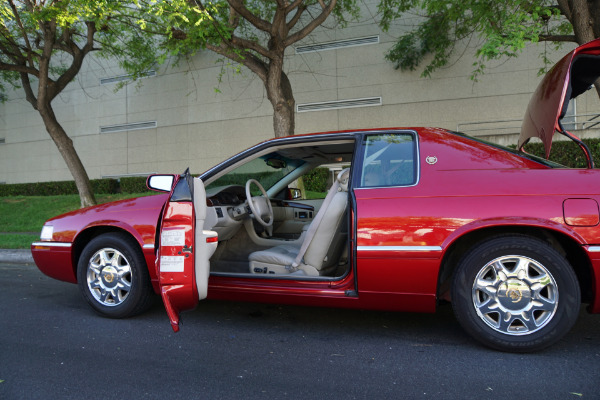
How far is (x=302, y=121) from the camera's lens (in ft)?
48.6

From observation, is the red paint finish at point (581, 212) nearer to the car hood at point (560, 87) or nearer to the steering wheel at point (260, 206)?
the car hood at point (560, 87)

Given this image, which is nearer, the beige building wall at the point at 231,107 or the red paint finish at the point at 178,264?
the red paint finish at the point at 178,264

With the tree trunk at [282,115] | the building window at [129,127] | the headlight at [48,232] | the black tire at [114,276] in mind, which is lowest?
Answer: the black tire at [114,276]

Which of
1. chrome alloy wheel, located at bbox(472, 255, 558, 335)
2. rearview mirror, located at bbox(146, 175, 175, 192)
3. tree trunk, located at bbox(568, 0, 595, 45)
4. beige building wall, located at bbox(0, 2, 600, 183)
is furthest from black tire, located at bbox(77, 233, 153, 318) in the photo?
beige building wall, located at bbox(0, 2, 600, 183)

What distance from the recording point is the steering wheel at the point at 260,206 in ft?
13.3

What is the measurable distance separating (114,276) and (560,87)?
3.78 meters

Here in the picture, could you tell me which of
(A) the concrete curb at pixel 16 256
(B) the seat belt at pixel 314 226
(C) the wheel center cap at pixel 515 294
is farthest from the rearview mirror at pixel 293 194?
(A) the concrete curb at pixel 16 256

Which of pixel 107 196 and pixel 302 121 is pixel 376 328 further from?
pixel 107 196

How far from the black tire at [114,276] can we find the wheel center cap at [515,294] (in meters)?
2.80

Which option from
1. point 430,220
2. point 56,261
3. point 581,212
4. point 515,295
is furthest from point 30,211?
point 581,212

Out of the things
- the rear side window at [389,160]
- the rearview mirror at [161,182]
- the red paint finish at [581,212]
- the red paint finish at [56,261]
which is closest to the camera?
the red paint finish at [581,212]

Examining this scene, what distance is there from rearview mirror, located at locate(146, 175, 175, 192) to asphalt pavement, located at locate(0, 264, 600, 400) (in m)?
1.17

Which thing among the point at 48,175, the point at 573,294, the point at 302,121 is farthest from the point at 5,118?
the point at 573,294

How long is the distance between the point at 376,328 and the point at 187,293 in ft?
5.09
